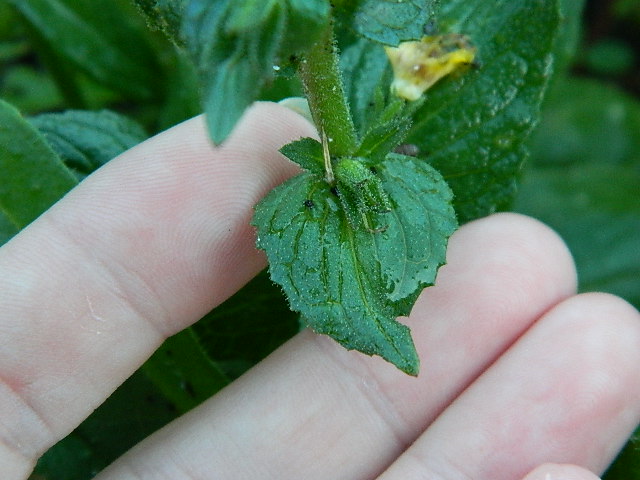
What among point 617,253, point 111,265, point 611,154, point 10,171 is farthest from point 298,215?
point 611,154

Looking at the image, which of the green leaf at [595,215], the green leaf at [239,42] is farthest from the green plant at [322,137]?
the green leaf at [595,215]

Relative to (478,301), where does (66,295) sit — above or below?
above

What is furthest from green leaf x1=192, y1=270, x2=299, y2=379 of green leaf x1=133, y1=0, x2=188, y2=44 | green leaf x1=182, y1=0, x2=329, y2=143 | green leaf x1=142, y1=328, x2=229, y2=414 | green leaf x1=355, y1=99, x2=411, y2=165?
green leaf x1=182, y1=0, x2=329, y2=143

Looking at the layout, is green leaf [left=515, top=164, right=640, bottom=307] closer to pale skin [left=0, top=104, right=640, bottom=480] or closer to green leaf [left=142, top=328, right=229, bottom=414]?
pale skin [left=0, top=104, right=640, bottom=480]

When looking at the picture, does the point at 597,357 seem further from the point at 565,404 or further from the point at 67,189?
the point at 67,189

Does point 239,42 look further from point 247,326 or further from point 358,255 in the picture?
point 247,326

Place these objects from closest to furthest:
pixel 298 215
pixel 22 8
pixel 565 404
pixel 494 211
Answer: pixel 298 215 < pixel 565 404 < pixel 494 211 < pixel 22 8
